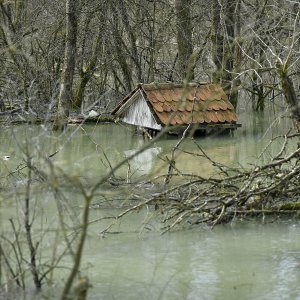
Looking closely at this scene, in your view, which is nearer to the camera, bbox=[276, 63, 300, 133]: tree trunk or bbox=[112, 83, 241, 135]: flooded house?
bbox=[276, 63, 300, 133]: tree trunk

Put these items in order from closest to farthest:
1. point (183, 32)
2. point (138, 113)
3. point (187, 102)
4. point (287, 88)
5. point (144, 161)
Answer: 1. point (287, 88)
2. point (144, 161)
3. point (187, 102)
4. point (138, 113)
5. point (183, 32)

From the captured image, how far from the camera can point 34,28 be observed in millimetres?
23062

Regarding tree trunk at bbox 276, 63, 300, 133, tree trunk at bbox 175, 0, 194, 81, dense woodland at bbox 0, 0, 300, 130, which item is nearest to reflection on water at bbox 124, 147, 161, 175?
tree trunk at bbox 276, 63, 300, 133

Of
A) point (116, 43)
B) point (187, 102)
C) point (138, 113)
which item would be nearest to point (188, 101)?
point (187, 102)

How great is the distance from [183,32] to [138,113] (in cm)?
444

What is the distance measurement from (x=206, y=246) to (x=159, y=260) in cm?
70

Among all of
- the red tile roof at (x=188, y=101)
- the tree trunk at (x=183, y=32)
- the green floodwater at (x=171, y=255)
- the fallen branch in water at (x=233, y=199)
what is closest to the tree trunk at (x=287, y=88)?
the fallen branch in water at (x=233, y=199)

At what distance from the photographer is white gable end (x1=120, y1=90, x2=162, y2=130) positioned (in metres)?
16.2

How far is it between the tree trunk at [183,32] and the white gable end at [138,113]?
3479 mm

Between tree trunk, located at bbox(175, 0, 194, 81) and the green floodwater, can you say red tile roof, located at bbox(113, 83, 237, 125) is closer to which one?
tree trunk, located at bbox(175, 0, 194, 81)

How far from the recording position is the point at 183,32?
66.8 feet

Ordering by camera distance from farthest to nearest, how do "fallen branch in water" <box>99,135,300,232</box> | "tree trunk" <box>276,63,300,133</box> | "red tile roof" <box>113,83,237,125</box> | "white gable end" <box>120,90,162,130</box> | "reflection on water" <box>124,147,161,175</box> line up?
"white gable end" <box>120,90,162,130</box>
"red tile roof" <box>113,83,237,125</box>
"reflection on water" <box>124,147,161,175</box>
"tree trunk" <box>276,63,300,133</box>
"fallen branch in water" <box>99,135,300,232</box>

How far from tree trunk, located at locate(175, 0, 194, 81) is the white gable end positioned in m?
3.48

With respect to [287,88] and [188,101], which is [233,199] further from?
[188,101]
